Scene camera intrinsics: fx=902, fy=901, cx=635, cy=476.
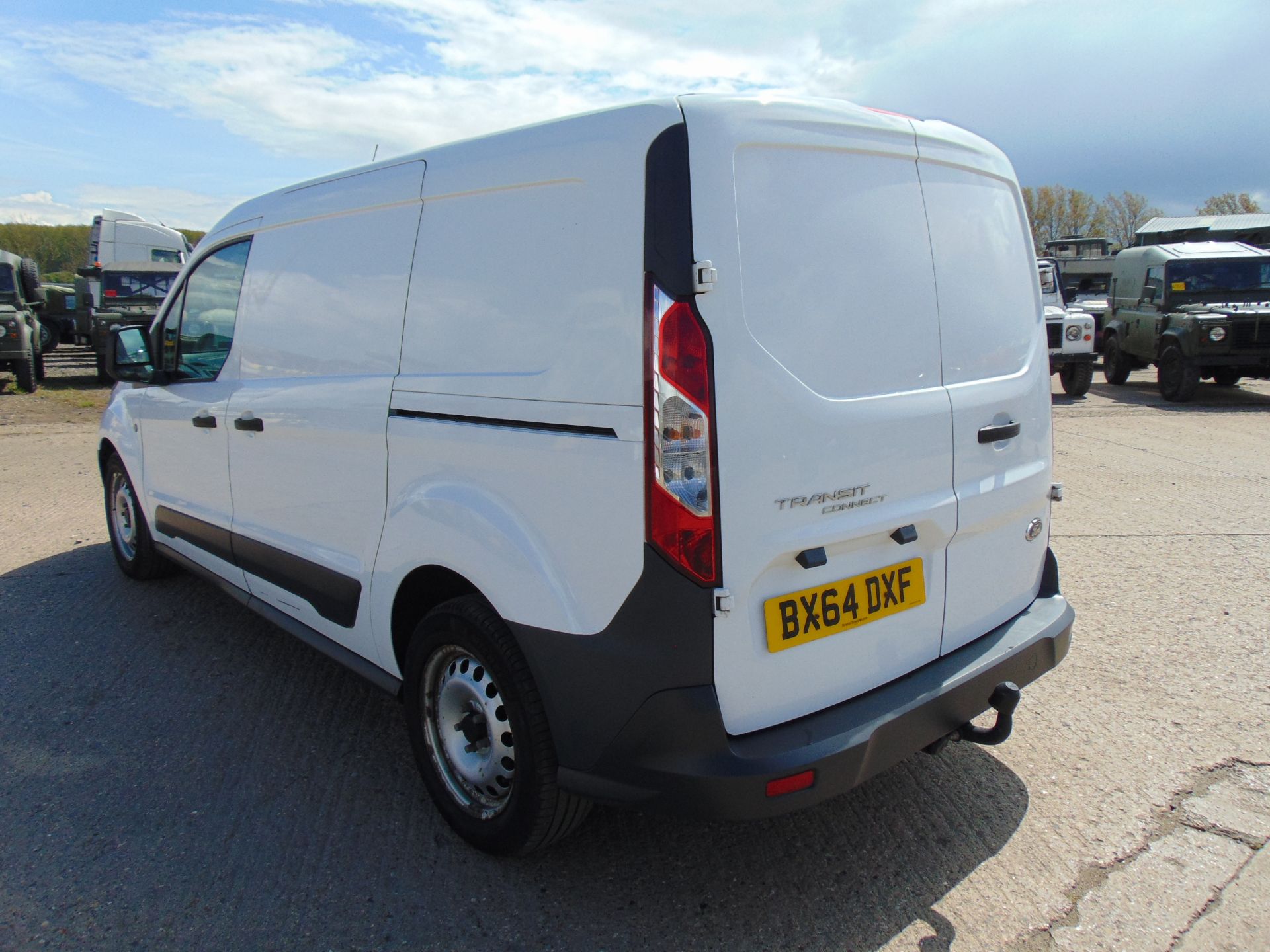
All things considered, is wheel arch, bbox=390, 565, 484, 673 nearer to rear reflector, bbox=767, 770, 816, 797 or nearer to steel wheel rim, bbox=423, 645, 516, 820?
steel wheel rim, bbox=423, 645, 516, 820

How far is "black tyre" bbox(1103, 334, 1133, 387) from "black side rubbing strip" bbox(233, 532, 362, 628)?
16.2 metres

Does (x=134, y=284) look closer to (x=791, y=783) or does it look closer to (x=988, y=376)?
(x=988, y=376)

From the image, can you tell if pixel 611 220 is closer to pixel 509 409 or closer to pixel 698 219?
pixel 698 219

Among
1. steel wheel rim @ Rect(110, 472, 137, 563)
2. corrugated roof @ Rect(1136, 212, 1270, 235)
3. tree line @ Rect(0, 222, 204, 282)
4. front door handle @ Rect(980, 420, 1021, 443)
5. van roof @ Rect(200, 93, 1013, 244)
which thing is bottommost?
steel wheel rim @ Rect(110, 472, 137, 563)

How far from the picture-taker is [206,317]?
412cm

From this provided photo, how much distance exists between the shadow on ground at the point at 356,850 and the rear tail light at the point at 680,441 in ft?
3.53

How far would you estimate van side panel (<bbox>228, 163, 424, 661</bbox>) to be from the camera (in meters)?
2.91

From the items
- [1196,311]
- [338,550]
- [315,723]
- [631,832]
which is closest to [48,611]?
[315,723]

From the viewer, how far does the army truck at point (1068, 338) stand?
535 inches

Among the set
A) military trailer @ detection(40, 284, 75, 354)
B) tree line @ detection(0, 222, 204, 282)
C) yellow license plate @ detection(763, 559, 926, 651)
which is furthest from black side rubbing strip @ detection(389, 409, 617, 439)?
tree line @ detection(0, 222, 204, 282)

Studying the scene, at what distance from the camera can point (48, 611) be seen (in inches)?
190

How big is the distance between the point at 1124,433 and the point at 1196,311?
4298 mm

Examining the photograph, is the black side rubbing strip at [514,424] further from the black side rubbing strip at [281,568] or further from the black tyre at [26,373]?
the black tyre at [26,373]

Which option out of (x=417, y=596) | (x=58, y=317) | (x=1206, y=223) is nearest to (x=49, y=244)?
(x=58, y=317)
